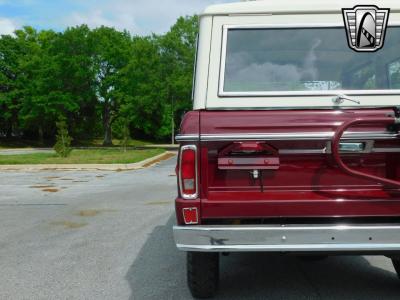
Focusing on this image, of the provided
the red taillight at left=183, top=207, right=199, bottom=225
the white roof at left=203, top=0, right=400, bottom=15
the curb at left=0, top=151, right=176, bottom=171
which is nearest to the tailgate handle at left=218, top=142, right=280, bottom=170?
the red taillight at left=183, top=207, right=199, bottom=225

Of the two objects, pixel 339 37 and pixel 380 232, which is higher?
pixel 339 37

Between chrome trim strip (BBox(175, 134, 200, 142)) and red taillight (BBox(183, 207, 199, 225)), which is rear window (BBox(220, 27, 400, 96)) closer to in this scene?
chrome trim strip (BBox(175, 134, 200, 142))

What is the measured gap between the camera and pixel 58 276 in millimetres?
5164

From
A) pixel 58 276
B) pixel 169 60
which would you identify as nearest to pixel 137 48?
pixel 169 60

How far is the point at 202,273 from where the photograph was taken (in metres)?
4.15

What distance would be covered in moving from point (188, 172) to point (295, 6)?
162 cm

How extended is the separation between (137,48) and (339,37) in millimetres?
37894

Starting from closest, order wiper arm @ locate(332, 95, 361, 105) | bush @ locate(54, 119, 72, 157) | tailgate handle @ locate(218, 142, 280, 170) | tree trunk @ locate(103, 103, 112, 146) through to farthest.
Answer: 1. tailgate handle @ locate(218, 142, 280, 170)
2. wiper arm @ locate(332, 95, 361, 105)
3. bush @ locate(54, 119, 72, 157)
4. tree trunk @ locate(103, 103, 112, 146)

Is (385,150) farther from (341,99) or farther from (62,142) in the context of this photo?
(62,142)

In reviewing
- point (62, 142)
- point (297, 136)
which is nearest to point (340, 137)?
point (297, 136)

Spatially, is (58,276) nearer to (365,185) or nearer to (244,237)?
(244,237)

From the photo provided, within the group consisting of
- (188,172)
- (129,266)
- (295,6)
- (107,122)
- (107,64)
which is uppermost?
(107,64)

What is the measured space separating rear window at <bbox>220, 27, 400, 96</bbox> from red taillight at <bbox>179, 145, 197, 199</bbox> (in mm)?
679

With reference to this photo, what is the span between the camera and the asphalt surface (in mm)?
4605
